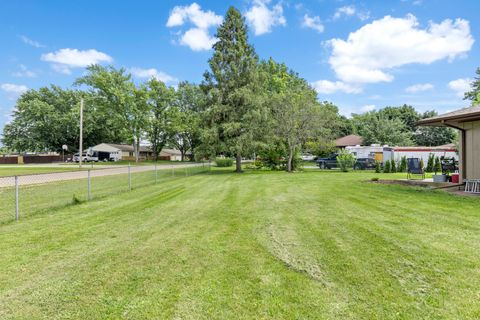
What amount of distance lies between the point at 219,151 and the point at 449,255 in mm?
18618

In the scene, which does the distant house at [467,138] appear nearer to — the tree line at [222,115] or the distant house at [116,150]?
the tree line at [222,115]

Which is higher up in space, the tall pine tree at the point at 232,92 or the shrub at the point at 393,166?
the tall pine tree at the point at 232,92

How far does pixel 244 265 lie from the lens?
3572 millimetres

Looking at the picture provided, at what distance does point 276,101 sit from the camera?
73.4ft

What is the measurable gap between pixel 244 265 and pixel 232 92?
19.2 metres

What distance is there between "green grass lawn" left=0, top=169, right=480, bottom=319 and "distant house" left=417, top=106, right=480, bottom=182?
4681 millimetres

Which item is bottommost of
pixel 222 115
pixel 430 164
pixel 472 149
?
pixel 430 164

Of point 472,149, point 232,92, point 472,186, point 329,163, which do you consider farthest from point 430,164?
point 232,92

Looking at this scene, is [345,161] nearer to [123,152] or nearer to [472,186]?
[472,186]

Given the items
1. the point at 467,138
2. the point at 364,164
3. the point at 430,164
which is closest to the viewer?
the point at 467,138

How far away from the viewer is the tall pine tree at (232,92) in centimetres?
2095

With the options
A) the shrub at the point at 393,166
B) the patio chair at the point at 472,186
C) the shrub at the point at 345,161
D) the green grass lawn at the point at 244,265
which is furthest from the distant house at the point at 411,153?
the green grass lawn at the point at 244,265

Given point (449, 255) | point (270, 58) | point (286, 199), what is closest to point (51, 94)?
point (270, 58)

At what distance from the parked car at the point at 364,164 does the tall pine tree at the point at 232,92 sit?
30.0 feet
